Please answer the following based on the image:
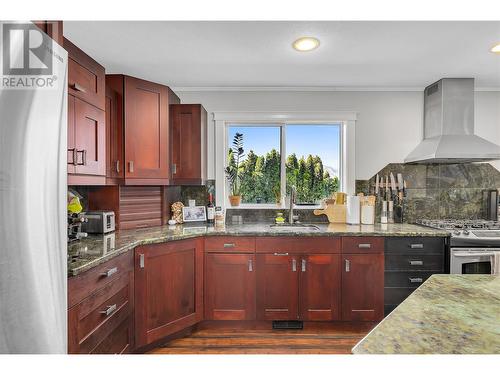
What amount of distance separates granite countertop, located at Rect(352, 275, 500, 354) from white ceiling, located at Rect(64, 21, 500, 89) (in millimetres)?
1630

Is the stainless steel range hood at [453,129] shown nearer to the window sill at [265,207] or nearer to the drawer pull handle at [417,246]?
the drawer pull handle at [417,246]

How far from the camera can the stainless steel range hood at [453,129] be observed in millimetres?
2643

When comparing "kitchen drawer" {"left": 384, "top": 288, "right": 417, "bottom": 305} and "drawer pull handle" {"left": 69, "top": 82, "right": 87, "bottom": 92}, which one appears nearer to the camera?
"drawer pull handle" {"left": 69, "top": 82, "right": 87, "bottom": 92}

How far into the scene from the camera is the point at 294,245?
8.12 ft

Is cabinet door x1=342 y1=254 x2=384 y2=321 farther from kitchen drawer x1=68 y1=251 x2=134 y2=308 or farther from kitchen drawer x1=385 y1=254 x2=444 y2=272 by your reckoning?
kitchen drawer x1=68 y1=251 x2=134 y2=308

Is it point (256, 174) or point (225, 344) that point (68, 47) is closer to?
point (256, 174)

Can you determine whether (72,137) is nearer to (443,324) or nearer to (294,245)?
(294,245)

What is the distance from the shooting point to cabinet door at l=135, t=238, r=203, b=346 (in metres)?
2.09

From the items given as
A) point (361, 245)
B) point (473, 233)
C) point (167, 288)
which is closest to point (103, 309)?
point (167, 288)

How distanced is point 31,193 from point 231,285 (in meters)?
1.82

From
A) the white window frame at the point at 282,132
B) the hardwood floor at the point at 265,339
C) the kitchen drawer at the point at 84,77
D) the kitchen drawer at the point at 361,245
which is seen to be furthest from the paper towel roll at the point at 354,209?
the kitchen drawer at the point at 84,77

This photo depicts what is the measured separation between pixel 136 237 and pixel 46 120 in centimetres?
135

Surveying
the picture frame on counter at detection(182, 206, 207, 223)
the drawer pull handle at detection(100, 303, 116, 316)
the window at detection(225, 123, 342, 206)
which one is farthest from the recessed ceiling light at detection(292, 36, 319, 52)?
the drawer pull handle at detection(100, 303, 116, 316)

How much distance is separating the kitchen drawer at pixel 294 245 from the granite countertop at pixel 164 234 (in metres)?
0.05
